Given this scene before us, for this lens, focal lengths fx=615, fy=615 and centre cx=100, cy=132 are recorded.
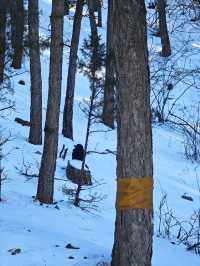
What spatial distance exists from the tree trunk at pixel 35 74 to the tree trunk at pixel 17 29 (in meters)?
6.05

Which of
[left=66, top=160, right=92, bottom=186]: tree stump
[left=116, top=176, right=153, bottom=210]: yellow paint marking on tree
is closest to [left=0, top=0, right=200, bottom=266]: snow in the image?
[left=66, top=160, right=92, bottom=186]: tree stump

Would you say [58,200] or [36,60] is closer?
[58,200]

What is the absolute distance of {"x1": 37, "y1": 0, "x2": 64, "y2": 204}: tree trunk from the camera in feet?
34.2

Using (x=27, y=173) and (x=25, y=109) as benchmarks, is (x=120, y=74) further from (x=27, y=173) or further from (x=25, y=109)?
(x=25, y=109)

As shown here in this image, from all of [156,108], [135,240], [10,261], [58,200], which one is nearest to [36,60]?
[58,200]

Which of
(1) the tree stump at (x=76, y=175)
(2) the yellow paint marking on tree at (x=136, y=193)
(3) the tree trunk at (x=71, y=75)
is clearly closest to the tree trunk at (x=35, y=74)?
(3) the tree trunk at (x=71, y=75)

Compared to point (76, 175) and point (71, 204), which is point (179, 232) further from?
point (76, 175)

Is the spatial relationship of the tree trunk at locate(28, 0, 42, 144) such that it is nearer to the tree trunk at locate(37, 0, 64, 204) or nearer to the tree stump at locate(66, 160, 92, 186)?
the tree stump at locate(66, 160, 92, 186)

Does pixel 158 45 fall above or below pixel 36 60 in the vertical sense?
above

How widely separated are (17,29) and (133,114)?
19.3 m

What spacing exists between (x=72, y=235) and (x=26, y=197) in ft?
11.6

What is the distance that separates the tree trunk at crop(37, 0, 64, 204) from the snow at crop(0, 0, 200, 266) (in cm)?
38

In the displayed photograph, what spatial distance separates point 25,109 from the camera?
2088 centimetres

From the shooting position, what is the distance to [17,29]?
23.8m
